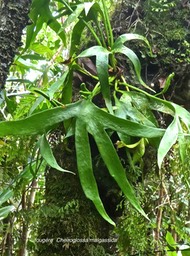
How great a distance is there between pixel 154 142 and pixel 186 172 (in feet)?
0.34

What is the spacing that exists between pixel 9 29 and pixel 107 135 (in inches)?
13.2

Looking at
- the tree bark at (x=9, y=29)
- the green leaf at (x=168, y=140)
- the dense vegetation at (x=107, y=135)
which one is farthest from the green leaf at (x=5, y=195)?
the green leaf at (x=168, y=140)

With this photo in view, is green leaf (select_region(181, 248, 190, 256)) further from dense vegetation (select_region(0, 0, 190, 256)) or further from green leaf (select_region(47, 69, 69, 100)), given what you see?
green leaf (select_region(47, 69, 69, 100))

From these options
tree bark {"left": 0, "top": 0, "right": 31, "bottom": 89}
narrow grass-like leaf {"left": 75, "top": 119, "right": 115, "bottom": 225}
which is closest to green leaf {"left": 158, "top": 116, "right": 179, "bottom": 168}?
narrow grass-like leaf {"left": 75, "top": 119, "right": 115, "bottom": 225}

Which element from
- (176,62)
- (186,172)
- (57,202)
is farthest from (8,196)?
(176,62)

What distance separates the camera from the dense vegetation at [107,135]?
70cm

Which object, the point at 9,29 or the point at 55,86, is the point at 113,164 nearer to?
the point at 55,86

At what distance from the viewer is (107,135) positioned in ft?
2.29

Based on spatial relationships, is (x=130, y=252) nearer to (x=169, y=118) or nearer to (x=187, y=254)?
(x=187, y=254)

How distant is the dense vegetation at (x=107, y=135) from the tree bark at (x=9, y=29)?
9 centimetres

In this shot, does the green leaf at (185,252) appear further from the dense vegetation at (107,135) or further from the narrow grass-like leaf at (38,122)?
the narrow grass-like leaf at (38,122)

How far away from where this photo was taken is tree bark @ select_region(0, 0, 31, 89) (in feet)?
2.51

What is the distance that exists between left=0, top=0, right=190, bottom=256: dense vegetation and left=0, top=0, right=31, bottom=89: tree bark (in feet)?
0.31

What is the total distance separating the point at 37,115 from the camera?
68 cm
